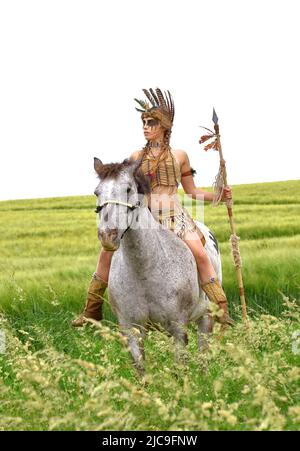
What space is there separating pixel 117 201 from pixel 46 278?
6.64m

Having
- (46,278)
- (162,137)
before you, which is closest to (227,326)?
(162,137)

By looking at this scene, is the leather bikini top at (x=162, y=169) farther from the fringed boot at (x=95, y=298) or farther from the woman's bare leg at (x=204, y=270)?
the fringed boot at (x=95, y=298)

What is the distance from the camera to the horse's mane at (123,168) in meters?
6.38

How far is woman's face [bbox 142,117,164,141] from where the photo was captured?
7633 millimetres

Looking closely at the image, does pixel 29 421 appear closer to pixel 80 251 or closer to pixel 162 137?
pixel 162 137

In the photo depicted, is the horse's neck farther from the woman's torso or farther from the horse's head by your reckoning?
the woman's torso

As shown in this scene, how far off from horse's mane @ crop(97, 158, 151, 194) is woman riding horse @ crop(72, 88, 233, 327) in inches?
35.1

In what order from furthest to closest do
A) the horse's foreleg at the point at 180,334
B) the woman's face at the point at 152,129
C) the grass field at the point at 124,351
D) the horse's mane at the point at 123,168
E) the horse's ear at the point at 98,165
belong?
the woman's face at the point at 152,129 < the horse's foreleg at the point at 180,334 < the horse's ear at the point at 98,165 < the horse's mane at the point at 123,168 < the grass field at the point at 124,351

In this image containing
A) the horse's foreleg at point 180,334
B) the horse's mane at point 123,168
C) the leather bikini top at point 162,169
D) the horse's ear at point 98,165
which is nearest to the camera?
the horse's mane at point 123,168

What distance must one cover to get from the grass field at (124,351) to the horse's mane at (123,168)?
1.21m

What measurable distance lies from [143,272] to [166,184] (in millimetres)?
1051

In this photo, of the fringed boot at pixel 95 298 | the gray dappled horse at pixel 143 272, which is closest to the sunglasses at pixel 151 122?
the gray dappled horse at pixel 143 272

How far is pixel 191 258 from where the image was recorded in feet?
24.5

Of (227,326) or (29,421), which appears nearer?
(29,421)
